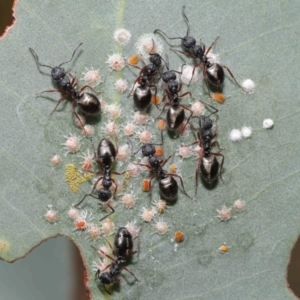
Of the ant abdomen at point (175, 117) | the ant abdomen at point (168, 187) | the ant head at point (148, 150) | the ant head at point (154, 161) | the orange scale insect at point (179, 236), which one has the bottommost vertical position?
the orange scale insect at point (179, 236)

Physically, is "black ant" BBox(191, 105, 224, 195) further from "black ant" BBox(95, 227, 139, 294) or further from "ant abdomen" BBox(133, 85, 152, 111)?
"black ant" BBox(95, 227, 139, 294)

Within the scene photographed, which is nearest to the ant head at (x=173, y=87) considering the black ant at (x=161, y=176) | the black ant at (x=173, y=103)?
the black ant at (x=173, y=103)

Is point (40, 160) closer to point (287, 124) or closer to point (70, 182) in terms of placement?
point (70, 182)

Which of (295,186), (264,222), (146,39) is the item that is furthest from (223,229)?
(146,39)

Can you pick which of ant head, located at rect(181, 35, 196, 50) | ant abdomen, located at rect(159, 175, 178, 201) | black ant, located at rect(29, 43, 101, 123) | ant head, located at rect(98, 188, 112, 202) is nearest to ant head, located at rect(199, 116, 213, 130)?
ant abdomen, located at rect(159, 175, 178, 201)

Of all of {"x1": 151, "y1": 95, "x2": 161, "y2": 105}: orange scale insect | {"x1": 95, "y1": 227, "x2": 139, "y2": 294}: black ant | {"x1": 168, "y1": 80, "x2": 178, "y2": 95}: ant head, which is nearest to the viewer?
{"x1": 95, "y1": 227, "x2": 139, "y2": 294}: black ant

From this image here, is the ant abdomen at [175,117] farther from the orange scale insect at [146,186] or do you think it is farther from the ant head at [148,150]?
the orange scale insect at [146,186]
